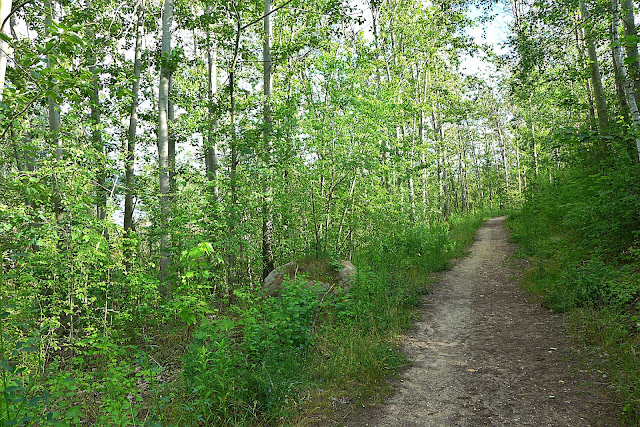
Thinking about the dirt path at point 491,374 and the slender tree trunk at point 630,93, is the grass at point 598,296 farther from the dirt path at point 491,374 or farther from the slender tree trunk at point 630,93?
the slender tree trunk at point 630,93

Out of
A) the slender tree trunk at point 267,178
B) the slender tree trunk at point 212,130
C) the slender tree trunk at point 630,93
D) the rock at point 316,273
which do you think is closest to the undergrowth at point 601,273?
the slender tree trunk at point 630,93

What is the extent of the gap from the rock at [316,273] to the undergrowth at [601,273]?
13.0 feet

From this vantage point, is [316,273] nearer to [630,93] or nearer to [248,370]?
[248,370]

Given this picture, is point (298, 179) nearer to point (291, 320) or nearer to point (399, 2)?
point (291, 320)

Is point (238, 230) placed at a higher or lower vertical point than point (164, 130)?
lower

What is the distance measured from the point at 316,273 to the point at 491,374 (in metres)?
4.19

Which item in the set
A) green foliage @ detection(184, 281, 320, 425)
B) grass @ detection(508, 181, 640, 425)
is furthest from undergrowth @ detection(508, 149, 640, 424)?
green foliage @ detection(184, 281, 320, 425)

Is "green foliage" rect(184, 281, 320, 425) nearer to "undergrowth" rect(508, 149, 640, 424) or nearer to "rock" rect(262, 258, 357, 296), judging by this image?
"rock" rect(262, 258, 357, 296)

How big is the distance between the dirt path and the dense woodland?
32 cm

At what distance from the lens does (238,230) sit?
25.3 feet

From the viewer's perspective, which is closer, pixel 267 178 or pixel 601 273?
pixel 601 273

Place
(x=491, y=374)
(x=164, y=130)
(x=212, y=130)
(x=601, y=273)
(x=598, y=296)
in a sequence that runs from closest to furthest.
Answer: (x=491, y=374)
(x=598, y=296)
(x=601, y=273)
(x=164, y=130)
(x=212, y=130)

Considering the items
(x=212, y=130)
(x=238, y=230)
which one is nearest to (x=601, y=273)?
(x=238, y=230)

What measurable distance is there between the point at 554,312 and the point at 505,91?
2987 cm
